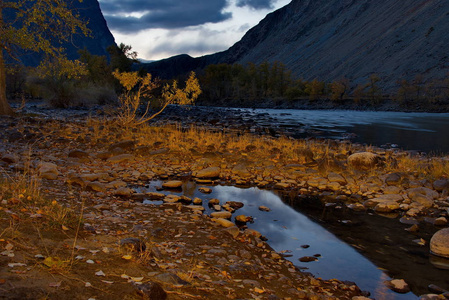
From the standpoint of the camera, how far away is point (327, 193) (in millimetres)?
8164

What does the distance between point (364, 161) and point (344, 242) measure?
5.15 metres

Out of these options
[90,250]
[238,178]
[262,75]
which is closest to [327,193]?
[238,178]

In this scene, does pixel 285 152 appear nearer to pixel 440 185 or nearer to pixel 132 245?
pixel 440 185

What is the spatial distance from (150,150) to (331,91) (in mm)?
68771

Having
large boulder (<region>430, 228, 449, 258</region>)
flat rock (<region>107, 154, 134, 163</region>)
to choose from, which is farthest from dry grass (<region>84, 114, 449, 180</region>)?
large boulder (<region>430, 228, 449, 258</region>)

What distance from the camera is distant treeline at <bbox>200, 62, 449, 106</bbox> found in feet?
183

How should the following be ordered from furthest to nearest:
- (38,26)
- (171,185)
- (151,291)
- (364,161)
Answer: (38,26)
(364,161)
(171,185)
(151,291)

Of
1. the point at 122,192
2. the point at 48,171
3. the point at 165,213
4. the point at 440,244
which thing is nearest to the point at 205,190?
the point at 122,192

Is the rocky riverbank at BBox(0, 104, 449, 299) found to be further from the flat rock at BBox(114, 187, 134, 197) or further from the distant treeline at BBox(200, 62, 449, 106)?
the distant treeline at BBox(200, 62, 449, 106)

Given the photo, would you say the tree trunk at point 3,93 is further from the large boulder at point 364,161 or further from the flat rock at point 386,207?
the flat rock at point 386,207

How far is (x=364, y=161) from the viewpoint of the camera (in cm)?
990

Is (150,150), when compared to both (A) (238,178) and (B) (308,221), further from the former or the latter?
(B) (308,221)

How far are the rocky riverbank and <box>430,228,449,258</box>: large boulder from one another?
87cm

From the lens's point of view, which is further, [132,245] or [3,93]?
[3,93]
